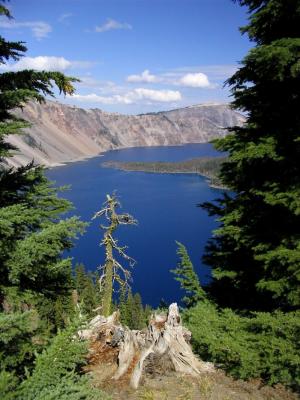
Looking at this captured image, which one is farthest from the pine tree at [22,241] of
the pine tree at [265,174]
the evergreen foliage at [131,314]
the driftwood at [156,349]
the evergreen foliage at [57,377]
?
the evergreen foliage at [131,314]

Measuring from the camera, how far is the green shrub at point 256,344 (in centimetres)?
840

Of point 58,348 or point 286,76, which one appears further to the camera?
point 286,76

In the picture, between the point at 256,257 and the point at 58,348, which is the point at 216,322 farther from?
the point at 58,348

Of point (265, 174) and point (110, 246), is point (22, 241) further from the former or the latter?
point (110, 246)

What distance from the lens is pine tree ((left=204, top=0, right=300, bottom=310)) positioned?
31.4 feet

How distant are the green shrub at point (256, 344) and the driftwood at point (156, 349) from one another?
83 cm

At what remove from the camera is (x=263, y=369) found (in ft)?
29.4

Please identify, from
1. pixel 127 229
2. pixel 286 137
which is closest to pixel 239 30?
pixel 286 137

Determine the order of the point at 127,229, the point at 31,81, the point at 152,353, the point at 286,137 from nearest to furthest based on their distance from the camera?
the point at 31,81
the point at 286,137
the point at 152,353
the point at 127,229

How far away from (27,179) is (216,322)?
6007 mm

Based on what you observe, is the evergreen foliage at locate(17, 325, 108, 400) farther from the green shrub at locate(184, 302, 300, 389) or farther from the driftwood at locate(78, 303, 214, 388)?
the green shrub at locate(184, 302, 300, 389)

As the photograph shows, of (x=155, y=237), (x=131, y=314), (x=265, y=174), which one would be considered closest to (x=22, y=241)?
(x=265, y=174)

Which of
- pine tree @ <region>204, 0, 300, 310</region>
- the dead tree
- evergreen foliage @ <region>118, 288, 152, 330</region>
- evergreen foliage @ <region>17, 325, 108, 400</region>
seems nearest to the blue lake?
evergreen foliage @ <region>118, 288, 152, 330</region>

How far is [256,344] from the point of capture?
8.95m
